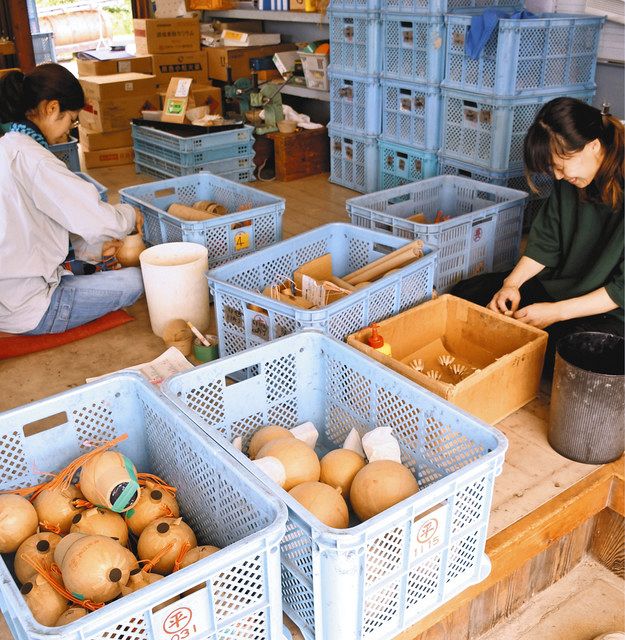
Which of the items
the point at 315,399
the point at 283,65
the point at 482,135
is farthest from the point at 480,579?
the point at 283,65

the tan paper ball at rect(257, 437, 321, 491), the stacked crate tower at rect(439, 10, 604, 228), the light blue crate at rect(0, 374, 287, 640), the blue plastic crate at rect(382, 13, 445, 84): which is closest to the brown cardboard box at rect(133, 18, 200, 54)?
the blue plastic crate at rect(382, 13, 445, 84)

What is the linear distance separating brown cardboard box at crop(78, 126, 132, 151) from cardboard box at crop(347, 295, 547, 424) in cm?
379

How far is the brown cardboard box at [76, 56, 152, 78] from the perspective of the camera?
549 centimetres

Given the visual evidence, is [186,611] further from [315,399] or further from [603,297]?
[603,297]

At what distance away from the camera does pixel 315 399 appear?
6.21ft

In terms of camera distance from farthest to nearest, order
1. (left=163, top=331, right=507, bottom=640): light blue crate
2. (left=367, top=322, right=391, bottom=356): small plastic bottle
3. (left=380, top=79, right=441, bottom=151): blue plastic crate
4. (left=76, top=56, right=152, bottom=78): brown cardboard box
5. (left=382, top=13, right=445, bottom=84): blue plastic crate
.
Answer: (left=76, top=56, right=152, bottom=78): brown cardboard box < (left=380, top=79, right=441, bottom=151): blue plastic crate < (left=382, top=13, right=445, bottom=84): blue plastic crate < (left=367, top=322, right=391, bottom=356): small plastic bottle < (left=163, top=331, right=507, bottom=640): light blue crate

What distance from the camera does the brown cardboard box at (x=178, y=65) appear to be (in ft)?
19.0

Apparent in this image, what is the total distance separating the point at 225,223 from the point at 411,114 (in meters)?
1.76

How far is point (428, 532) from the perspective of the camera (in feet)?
4.22

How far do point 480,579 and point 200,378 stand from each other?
0.76 metres

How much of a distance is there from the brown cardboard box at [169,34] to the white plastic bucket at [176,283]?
370 centimetres

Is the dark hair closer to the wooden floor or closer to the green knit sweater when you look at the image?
the wooden floor

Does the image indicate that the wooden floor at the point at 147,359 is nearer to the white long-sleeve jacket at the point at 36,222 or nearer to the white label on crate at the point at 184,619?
the white long-sleeve jacket at the point at 36,222

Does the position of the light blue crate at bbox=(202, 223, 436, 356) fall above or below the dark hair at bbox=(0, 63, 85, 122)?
below
